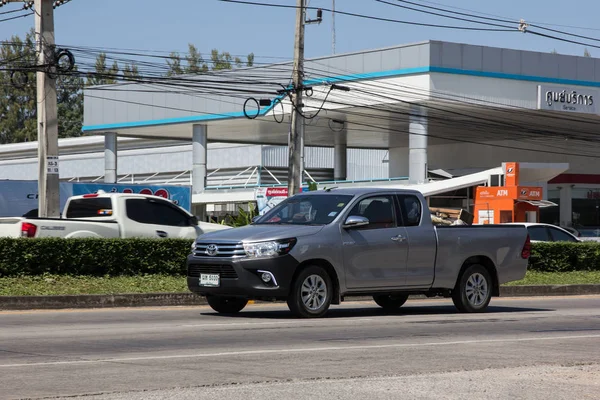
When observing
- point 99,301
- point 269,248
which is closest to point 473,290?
point 269,248

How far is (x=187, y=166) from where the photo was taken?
251 ft

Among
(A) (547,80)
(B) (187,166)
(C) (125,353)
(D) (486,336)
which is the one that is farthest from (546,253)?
(B) (187,166)

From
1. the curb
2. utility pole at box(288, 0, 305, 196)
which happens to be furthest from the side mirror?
utility pole at box(288, 0, 305, 196)

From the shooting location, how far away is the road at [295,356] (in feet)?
27.3

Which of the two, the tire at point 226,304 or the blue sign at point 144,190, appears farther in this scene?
the blue sign at point 144,190

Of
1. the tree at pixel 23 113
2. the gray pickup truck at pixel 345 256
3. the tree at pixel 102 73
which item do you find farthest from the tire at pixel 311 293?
the tree at pixel 23 113

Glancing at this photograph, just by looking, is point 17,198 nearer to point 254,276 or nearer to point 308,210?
point 308,210

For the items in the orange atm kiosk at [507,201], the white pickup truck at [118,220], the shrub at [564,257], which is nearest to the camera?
the white pickup truck at [118,220]

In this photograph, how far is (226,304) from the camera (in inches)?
627

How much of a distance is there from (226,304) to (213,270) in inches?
50.5

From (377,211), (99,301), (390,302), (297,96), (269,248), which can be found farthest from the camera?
(297,96)

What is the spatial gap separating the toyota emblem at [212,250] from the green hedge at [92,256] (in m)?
5.71

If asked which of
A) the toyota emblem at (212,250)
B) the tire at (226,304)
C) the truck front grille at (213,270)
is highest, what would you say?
the toyota emblem at (212,250)

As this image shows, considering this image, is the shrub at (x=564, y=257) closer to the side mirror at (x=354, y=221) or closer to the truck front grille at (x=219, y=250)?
the side mirror at (x=354, y=221)
